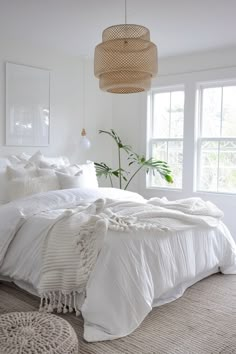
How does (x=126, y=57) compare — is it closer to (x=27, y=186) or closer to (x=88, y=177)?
(x=27, y=186)

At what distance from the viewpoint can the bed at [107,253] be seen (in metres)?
2.49

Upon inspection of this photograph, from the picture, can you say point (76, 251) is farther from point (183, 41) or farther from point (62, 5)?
point (183, 41)

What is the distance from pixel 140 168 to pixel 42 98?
1.68 meters

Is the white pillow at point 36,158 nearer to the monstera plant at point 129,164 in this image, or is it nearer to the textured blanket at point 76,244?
the monstera plant at point 129,164

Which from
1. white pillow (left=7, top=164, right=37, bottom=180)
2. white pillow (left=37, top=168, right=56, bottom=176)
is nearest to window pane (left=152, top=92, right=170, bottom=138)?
white pillow (left=37, top=168, right=56, bottom=176)

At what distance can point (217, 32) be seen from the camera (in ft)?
13.4

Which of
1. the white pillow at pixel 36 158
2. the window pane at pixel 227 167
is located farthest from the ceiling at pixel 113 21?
the white pillow at pixel 36 158

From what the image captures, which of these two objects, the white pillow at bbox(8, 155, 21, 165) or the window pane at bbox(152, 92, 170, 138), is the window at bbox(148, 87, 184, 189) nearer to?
the window pane at bbox(152, 92, 170, 138)

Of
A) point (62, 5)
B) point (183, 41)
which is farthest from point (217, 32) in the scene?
point (62, 5)

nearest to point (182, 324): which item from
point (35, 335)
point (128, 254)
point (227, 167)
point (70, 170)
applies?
point (128, 254)

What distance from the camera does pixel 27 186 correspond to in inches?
142

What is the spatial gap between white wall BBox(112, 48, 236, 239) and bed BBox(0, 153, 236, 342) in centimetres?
154

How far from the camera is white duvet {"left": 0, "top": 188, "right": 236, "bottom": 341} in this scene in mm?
2479

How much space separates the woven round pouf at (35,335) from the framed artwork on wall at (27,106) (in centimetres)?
280
